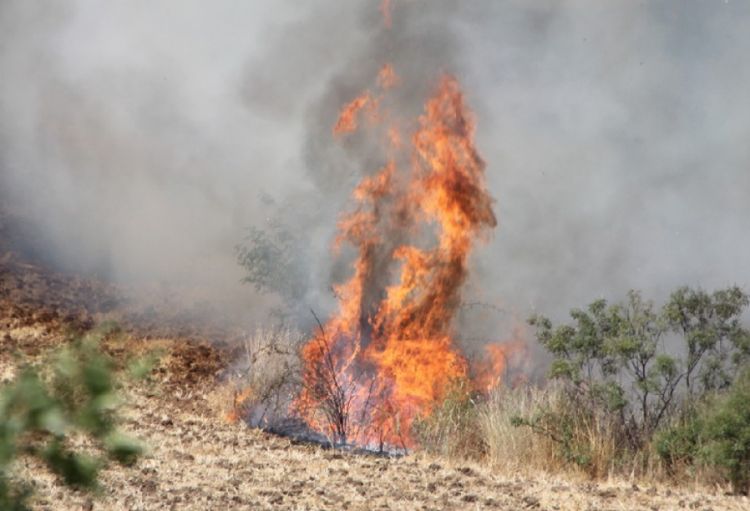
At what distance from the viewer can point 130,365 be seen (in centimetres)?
171

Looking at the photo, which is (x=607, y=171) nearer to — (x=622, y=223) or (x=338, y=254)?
(x=622, y=223)

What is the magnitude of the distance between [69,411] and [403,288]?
10.6m

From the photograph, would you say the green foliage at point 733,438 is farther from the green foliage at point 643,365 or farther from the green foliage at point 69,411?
the green foliage at point 69,411

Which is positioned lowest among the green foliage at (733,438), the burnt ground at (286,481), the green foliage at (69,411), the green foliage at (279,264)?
the green foliage at (69,411)

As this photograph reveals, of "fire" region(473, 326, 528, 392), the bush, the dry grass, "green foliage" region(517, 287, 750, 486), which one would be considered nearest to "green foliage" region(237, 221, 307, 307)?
the dry grass

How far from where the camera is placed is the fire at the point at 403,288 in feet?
37.2

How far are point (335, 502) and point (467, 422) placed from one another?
11.0 ft

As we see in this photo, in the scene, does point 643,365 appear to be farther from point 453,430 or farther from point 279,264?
point 279,264

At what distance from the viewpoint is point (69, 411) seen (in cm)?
164

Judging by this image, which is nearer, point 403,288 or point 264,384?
point 264,384

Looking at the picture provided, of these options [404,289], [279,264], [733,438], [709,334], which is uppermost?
[279,264]

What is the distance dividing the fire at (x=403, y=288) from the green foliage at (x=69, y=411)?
359 inches

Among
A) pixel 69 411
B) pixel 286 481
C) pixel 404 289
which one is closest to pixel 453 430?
pixel 404 289

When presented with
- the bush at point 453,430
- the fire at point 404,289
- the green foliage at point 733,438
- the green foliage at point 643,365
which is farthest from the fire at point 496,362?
the green foliage at point 733,438
